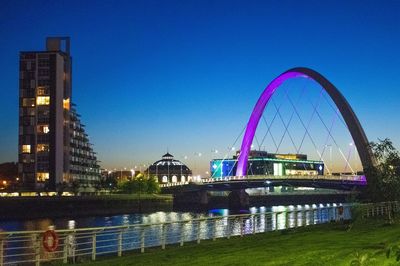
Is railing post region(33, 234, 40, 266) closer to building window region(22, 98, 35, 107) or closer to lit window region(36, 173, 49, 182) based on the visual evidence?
lit window region(36, 173, 49, 182)

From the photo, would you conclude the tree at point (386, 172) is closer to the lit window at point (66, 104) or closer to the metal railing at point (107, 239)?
the metal railing at point (107, 239)

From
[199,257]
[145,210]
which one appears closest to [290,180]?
[145,210]

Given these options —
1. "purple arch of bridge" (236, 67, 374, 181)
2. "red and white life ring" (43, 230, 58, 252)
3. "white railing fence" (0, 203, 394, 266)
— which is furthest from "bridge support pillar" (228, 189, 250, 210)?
"red and white life ring" (43, 230, 58, 252)

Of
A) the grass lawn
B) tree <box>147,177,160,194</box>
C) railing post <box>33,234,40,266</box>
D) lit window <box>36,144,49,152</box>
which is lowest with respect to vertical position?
the grass lawn

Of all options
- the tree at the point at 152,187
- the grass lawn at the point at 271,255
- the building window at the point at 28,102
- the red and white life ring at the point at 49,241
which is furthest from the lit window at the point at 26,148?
the red and white life ring at the point at 49,241

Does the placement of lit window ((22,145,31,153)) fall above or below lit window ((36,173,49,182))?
above

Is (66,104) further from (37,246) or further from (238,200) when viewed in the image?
(37,246)

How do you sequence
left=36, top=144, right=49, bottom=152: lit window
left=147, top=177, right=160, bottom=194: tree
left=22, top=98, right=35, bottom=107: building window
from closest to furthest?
left=36, top=144, right=49, bottom=152: lit window, left=22, top=98, right=35, bottom=107: building window, left=147, top=177, right=160, bottom=194: tree

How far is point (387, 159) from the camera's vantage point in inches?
1923

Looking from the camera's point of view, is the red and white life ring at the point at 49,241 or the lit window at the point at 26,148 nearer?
the red and white life ring at the point at 49,241

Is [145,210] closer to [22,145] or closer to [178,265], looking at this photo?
[22,145]

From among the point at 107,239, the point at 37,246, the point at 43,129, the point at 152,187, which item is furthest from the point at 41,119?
the point at 37,246

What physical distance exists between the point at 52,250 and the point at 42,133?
12175 centimetres

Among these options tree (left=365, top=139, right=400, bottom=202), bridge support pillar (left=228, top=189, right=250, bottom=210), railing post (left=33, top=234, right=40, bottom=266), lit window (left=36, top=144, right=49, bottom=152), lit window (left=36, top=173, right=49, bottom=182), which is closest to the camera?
railing post (left=33, top=234, right=40, bottom=266)
